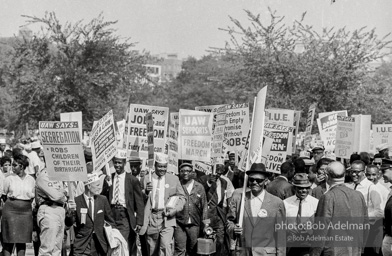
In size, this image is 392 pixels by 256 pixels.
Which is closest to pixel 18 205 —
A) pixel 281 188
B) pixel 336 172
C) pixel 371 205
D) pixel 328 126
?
pixel 281 188

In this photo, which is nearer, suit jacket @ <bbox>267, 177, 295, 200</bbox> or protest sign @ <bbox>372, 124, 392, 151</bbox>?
suit jacket @ <bbox>267, 177, 295, 200</bbox>

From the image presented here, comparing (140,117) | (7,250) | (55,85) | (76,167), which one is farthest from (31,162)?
(55,85)

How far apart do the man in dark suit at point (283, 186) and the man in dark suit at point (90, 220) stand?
2370 millimetres

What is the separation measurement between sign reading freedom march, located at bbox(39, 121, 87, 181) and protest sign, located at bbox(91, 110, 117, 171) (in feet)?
3.47

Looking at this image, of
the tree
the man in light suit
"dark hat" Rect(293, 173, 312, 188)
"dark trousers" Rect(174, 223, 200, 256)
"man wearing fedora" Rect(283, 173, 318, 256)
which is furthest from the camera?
the tree

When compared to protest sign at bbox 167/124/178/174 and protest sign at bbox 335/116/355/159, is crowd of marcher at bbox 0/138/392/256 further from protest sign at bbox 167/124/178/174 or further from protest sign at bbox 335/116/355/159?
protest sign at bbox 335/116/355/159

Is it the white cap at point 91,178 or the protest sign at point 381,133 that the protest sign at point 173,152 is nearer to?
the white cap at point 91,178

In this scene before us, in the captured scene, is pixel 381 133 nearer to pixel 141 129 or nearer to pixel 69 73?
pixel 141 129

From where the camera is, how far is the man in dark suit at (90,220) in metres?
14.4

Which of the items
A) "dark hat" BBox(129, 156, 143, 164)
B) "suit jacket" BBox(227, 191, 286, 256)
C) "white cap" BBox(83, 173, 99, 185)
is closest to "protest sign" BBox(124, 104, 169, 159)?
"dark hat" BBox(129, 156, 143, 164)

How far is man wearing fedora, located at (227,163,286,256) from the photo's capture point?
38.3 feet

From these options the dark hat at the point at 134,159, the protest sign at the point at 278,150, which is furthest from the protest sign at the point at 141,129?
the protest sign at the point at 278,150

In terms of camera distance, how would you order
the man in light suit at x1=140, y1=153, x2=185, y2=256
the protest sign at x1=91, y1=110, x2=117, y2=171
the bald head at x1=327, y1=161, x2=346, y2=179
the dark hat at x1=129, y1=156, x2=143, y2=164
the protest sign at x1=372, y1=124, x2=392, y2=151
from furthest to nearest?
1. the protest sign at x1=372, y1=124, x2=392, y2=151
2. the dark hat at x1=129, y1=156, x2=143, y2=164
3. the protest sign at x1=91, y1=110, x2=117, y2=171
4. the man in light suit at x1=140, y1=153, x2=185, y2=256
5. the bald head at x1=327, y1=161, x2=346, y2=179

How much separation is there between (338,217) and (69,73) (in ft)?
96.0
